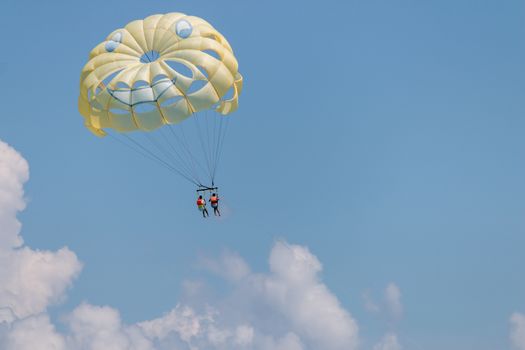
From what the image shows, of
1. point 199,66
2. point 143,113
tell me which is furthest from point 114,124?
point 199,66

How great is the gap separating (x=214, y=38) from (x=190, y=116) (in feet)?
17.4

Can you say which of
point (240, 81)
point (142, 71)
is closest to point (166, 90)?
point (142, 71)

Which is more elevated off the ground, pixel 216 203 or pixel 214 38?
pixel 214 38

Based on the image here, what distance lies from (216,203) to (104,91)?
8.98 metres

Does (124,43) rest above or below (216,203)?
above

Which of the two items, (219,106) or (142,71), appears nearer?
(142,71)

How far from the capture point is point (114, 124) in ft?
207

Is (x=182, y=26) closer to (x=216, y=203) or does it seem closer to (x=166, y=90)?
(x=166, y=90)

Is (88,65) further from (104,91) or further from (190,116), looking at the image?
(190,116)

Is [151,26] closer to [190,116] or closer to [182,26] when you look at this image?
[182,26]

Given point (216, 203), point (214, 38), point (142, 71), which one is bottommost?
point (216, 203)

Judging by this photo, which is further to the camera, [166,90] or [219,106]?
[219,106]

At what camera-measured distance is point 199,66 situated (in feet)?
203

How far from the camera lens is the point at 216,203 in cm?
6359
